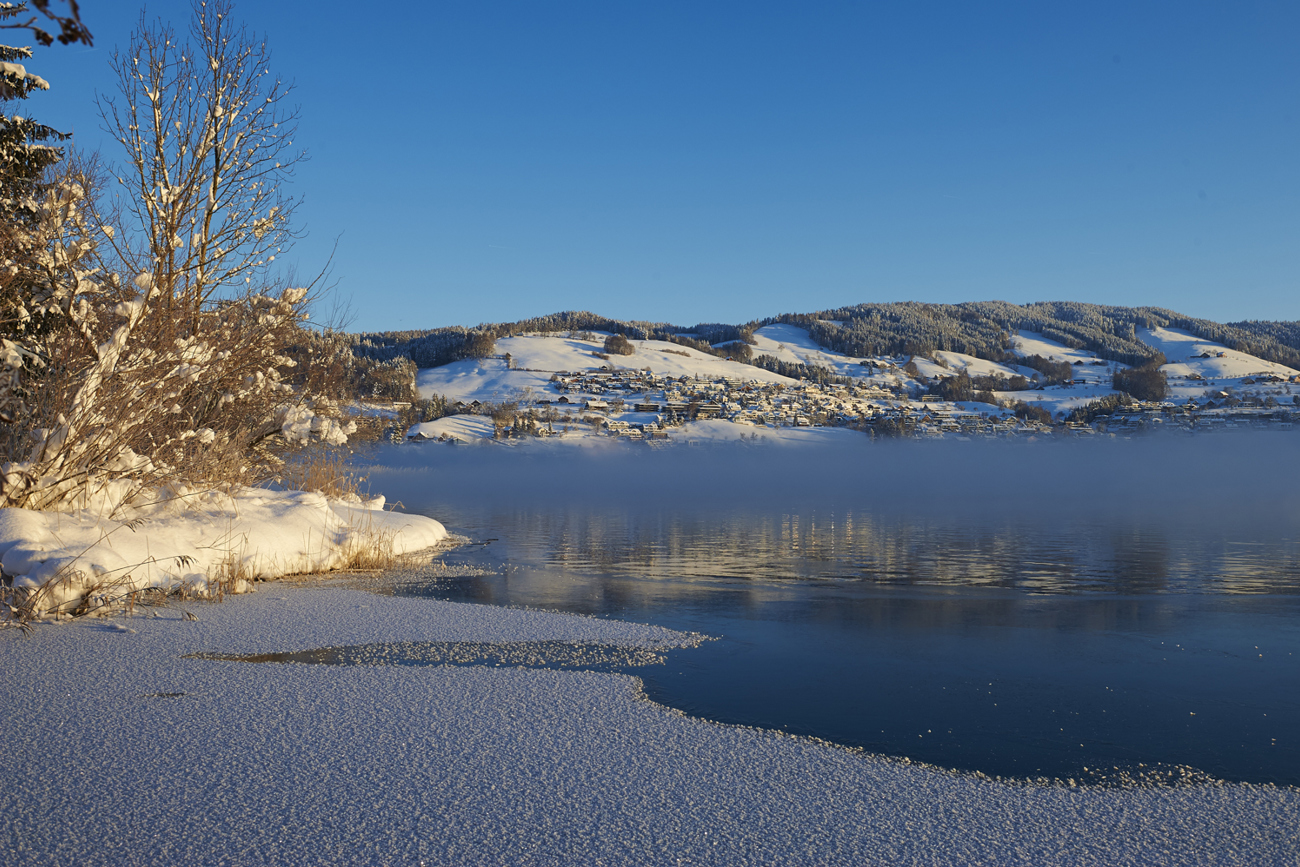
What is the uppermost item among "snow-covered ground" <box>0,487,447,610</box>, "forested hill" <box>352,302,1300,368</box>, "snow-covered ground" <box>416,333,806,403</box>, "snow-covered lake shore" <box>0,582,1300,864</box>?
"forested hill" <box>352,302,1300,368</box>

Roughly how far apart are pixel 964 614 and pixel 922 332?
72.0 meters

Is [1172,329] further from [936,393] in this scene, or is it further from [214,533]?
[214,533]

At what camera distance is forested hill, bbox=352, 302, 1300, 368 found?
62406 mm

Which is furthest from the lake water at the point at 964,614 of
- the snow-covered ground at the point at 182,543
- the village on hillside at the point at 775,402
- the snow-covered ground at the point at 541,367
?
the snow-covered ground at the point at 541,367

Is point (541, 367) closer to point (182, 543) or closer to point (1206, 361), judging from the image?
point (182, 543)

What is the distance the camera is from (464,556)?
1222 centimetres

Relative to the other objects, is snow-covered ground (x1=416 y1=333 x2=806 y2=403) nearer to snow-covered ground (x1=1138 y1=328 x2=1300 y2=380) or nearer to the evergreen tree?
snow-covered ground (x1=1138 y1=328 x2=1300 y2=380)

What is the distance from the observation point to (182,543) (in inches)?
297

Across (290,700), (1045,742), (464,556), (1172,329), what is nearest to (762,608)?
(1045,742)

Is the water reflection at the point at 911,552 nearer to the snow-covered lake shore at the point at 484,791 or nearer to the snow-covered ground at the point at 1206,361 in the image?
the snow-covered lake shore at the point at 484,791

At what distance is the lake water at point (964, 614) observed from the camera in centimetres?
431

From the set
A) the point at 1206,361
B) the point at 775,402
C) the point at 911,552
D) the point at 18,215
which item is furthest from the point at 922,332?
the point at 18,215

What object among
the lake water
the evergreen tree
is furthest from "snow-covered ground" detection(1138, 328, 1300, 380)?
the evergreen tree

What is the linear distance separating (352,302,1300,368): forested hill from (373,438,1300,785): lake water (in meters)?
41.8
